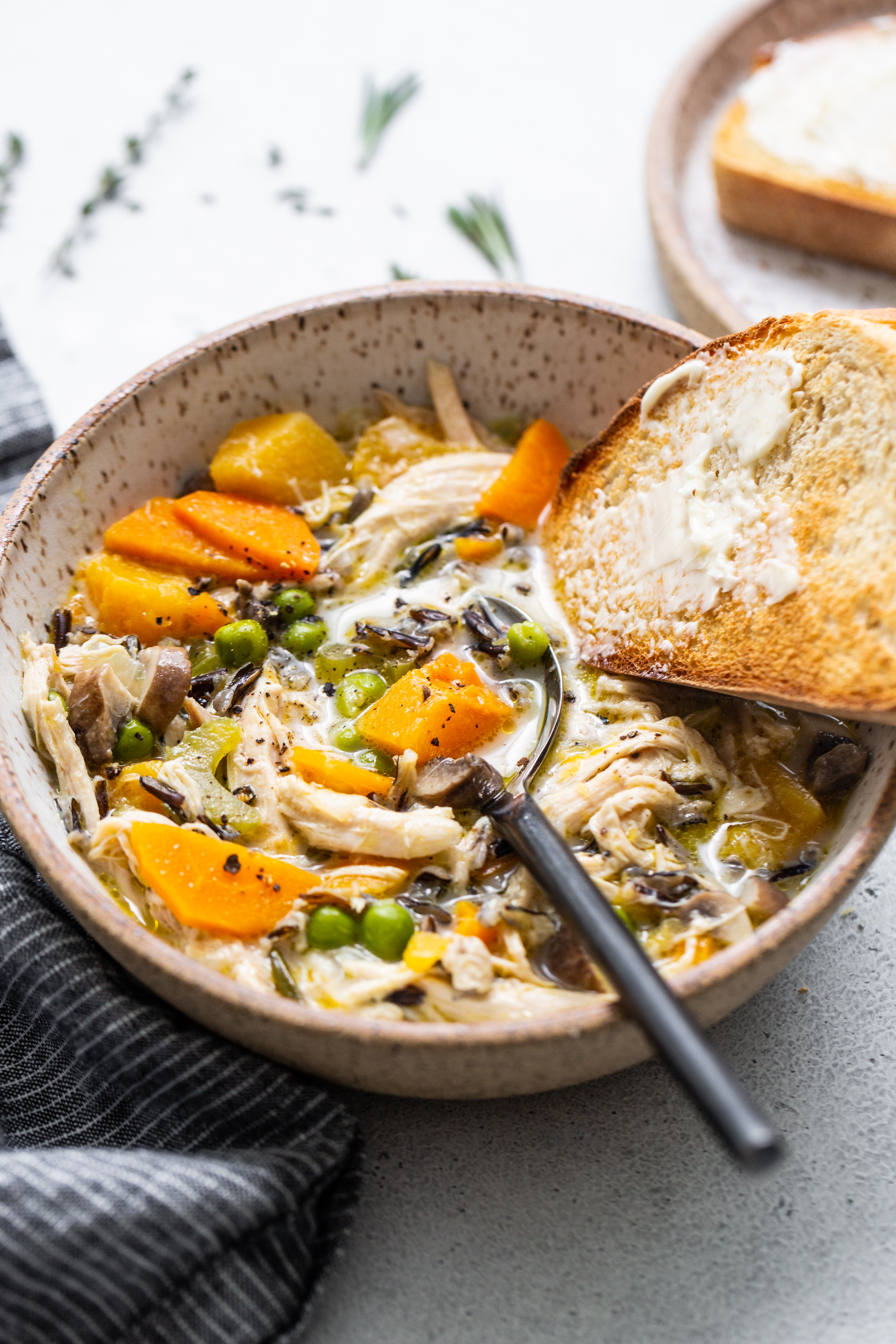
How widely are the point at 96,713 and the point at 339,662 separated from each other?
73 centimetres

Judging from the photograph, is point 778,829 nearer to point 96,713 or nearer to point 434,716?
point 434,716

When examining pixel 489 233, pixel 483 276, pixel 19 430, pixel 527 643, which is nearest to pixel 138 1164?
pixel 527 643

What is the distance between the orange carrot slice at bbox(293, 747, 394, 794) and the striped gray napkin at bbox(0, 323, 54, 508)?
1.65m

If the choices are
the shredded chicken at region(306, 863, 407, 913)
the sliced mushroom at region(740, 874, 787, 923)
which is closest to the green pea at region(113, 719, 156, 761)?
the shredded chicken at region(306, 863, 407, 913)

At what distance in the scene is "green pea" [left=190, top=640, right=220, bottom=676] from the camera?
138 inches

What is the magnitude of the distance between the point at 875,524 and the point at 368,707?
145cm

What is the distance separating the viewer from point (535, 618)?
3662mm

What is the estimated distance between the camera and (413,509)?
3873mm

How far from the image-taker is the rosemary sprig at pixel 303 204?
5391mm

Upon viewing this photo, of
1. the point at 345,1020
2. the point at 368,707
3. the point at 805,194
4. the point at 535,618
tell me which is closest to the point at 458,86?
the point at 805,194

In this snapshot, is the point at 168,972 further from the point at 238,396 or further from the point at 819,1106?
the point at 238,396

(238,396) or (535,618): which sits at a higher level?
(238,396)

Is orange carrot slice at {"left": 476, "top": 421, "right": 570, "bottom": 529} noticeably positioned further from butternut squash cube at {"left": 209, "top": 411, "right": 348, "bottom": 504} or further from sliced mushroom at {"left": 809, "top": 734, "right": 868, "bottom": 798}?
sliced mushroom at {"left": 809, "top": 734, "right": 868, "bottom": 798}

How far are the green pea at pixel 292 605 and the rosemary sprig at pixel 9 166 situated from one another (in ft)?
9.48
